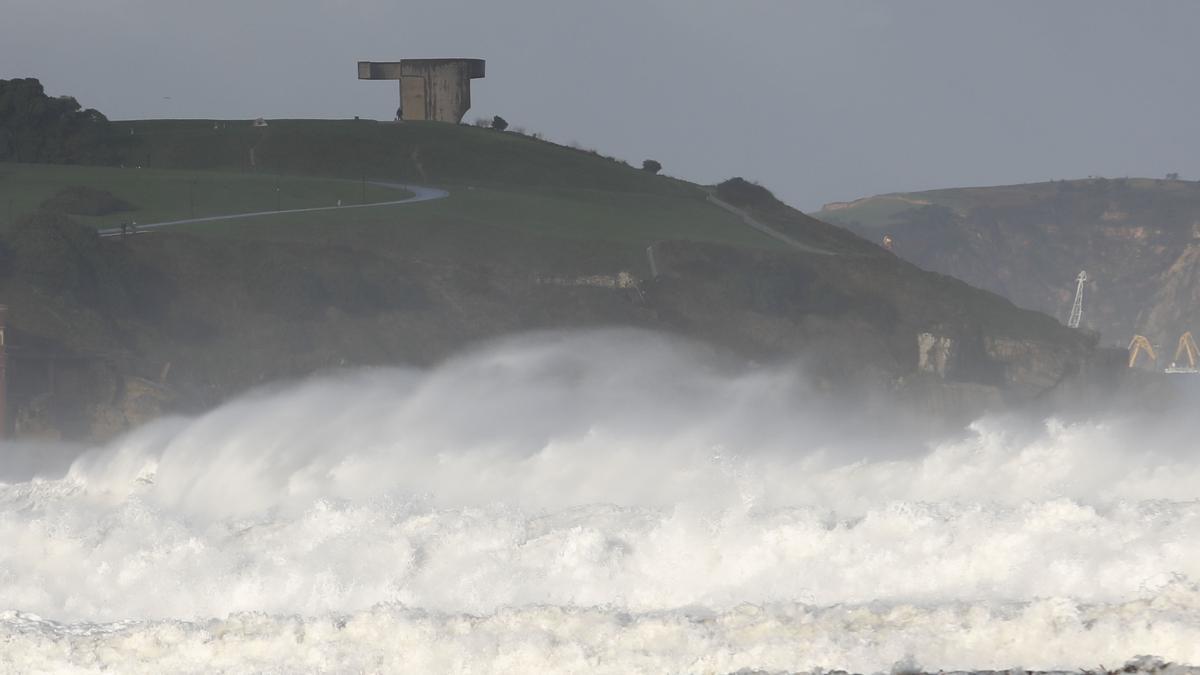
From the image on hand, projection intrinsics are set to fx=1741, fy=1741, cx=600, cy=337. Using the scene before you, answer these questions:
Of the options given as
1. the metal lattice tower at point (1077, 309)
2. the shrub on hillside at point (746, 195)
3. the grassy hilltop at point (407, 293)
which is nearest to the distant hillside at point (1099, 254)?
the metal lattice tower at point (1077, 309)

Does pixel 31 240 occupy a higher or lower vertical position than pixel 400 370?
higher

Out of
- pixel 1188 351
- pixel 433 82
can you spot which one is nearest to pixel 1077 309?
pixel 1188 351

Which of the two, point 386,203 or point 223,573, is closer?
point 223,573

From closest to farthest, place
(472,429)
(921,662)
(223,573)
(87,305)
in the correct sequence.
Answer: (921,662)
(223,573)
(472,429)
(87,305)

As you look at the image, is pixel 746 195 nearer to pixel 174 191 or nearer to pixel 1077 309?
pixel 174 191

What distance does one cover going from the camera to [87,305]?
50.3 m

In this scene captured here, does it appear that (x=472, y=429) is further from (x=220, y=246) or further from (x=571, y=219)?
(x=571, y=219)

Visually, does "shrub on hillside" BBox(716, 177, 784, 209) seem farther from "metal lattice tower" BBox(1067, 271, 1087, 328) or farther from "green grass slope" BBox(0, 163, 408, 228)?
"metal lattice tower" BBox(1067, 271, 1087, 328)

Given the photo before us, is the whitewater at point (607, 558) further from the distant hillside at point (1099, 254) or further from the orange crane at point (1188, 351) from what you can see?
the distant hillside at point (1099, 254)

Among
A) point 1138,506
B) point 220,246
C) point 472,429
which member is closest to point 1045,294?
point 220,246

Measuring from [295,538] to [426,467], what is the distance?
7234mm

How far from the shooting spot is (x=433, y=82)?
104938mm

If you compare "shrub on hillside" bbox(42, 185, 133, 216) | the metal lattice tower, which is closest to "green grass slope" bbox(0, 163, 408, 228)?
"shrub on hillside" bbox(42, 185, 133, 216)

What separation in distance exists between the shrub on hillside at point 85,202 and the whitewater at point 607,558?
113 feet
